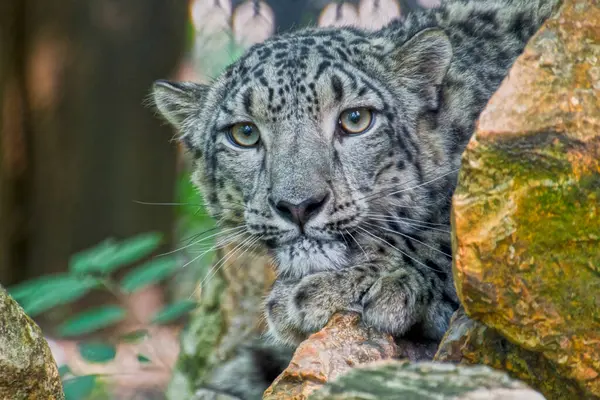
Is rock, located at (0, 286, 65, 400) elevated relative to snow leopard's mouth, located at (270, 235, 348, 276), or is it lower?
lower

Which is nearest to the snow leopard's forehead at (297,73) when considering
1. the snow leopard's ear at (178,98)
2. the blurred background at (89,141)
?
the snow leopard's ear at (178,98)

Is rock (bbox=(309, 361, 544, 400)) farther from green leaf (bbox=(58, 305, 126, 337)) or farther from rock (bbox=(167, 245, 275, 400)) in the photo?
rock (bbox=(167, 245, 275, 400))

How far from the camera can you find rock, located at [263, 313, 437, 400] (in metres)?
3.02

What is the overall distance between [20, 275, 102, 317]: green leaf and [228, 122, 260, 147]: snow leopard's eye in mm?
926

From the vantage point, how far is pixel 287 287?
12.7 ft

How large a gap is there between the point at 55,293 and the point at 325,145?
1.36m

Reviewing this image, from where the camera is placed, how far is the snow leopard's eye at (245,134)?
4145 millimetres

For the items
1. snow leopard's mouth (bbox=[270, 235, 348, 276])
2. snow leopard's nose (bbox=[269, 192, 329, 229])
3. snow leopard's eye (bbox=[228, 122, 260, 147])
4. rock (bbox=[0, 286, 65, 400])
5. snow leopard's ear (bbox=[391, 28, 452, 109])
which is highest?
snow leopard's ear (bbox=[391, 28, 452, 109])

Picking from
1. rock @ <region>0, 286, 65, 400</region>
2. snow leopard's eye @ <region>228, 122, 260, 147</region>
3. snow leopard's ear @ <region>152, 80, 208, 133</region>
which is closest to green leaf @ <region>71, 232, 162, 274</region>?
snow leopard's eye @ <region>228, 122, 260, 147</region>

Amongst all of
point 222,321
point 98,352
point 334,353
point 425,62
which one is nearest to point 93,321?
point 98,352

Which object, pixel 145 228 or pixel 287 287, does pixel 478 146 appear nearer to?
pixel 287 287

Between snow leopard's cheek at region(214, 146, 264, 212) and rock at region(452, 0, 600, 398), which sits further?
snow leopard's cheek at region(214, 146, 264, 212)

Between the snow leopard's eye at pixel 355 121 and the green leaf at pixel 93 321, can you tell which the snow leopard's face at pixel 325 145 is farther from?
the green leaf at pixel 93 321

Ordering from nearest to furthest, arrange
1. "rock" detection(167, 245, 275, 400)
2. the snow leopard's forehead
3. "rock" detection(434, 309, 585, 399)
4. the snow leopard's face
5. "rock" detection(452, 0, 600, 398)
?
"rock" detection(452, 0, 600, 398), "rock" detection(434, 309, 585, 399), the snow leopard's face, the snow leopard's forehead, "rock" detection(167, 245, 275, 400)
